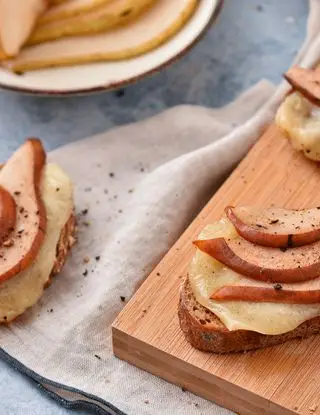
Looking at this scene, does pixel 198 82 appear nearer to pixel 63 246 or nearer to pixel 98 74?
pixel 98 74

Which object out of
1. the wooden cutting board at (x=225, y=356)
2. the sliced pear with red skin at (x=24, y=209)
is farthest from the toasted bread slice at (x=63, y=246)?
the wooden cutting board at (x=225, y=356)

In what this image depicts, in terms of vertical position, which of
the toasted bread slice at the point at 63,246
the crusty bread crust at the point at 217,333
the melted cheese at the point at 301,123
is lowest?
the toasted bread slice at the point at 63,246

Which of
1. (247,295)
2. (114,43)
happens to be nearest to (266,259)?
(247,295)

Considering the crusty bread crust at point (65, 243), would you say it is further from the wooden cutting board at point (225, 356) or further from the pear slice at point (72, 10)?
the pear slice at point (72, 10)

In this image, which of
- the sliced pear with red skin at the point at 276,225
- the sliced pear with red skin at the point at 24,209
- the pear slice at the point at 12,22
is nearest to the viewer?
the sliced pear with red skin at the point at 276,225

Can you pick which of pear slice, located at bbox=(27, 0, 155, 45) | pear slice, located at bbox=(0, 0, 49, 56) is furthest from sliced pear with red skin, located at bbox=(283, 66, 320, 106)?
pear slice, located at bbox=(0, 0, 49, 56)

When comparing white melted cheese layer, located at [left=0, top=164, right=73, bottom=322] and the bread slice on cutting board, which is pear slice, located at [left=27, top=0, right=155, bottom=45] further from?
the bread slice on cutting board
